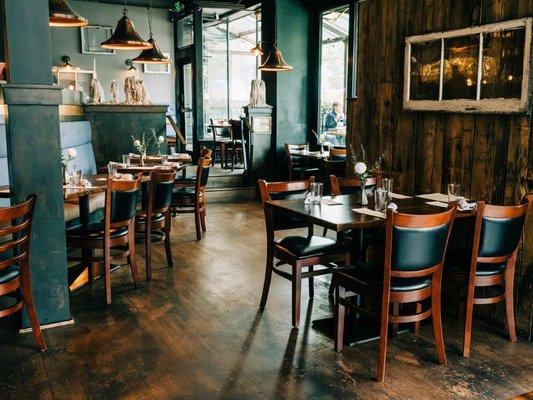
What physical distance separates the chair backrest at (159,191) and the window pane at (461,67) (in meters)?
2.27

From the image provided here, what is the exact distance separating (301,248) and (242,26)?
33.9 ft

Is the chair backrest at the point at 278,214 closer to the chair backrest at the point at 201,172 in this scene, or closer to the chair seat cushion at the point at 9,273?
the chair seat cushion at the point at 9,273

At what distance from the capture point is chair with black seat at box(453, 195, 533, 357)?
293 cm

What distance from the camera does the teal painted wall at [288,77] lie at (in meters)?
8.87

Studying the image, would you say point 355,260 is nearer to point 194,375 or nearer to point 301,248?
point 301,248

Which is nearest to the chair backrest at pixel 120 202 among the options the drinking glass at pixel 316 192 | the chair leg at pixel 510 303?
the drinking glass at pixel 316 192

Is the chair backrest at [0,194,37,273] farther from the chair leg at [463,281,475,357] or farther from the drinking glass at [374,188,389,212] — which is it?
the chair leg at [463,281,475,357]

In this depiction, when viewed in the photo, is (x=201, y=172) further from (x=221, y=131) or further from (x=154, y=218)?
(x=221, y=131)

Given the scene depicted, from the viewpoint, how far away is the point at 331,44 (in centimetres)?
884

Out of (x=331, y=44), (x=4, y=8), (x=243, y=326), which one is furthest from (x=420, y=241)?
(x=331, y=44)

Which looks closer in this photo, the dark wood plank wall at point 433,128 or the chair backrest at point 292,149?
the dark wood plank wall at point 433,128

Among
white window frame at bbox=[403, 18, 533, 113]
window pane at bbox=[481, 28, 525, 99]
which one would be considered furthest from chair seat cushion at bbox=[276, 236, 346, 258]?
window pane at bbox=[481, 28, 525, 99]

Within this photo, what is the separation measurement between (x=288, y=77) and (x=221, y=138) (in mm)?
2199

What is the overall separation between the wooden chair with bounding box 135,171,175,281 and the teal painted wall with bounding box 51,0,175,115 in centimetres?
820
